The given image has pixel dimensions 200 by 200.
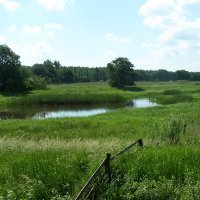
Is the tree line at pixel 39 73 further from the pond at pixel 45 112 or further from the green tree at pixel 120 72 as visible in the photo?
the pond at pixel 45 112

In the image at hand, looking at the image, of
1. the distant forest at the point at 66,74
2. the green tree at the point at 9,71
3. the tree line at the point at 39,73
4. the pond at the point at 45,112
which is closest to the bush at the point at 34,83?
the tree line at the point at 39,73

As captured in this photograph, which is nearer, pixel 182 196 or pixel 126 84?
pixel 182 196

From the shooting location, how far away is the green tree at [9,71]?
2840 inches

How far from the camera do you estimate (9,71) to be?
239 ft

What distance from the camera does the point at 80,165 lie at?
32.9 ft

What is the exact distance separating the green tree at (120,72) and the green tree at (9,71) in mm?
29414

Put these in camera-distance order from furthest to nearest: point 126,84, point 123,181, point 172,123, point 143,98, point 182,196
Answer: point 126,84
point 143,98
point 172,123
point 123,181
point 182,196

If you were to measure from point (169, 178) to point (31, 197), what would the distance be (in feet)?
11.0

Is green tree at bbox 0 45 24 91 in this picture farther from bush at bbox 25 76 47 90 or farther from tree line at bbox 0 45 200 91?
bush at bbox 25 76 47 90

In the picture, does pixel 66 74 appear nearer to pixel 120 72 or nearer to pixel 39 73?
pixel 39 73

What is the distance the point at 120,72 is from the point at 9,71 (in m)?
33.3

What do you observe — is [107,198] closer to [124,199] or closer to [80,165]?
[124,199]

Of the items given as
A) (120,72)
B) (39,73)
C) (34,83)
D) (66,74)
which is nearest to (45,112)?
(34,83)

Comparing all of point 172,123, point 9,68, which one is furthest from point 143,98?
point 172,123
